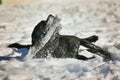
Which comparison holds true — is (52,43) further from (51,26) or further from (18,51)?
(18,51)

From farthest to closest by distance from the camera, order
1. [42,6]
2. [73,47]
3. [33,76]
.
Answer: [42,6] → [73,47] → [33,76]

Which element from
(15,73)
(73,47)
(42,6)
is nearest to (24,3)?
(42,6)

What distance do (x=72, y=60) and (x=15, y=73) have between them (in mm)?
1226

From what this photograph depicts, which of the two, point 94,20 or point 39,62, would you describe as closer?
point 39,62

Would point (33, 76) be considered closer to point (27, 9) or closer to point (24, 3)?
point (27, 9)

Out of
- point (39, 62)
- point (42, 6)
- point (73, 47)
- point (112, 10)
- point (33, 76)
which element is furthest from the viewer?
point (42, 6)

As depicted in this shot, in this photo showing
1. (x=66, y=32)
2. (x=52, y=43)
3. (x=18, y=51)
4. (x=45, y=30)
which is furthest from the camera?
(x=66, y=32)

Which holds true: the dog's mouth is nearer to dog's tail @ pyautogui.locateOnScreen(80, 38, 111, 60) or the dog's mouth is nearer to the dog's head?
the dog's head

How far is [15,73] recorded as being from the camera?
488cm

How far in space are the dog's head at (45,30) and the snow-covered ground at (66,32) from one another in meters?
0.36

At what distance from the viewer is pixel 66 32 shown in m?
9.71

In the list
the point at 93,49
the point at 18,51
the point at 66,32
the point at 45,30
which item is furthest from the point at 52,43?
the point at 66,32

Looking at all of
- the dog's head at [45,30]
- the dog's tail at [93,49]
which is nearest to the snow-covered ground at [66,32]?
the dog's tail at [93,49]

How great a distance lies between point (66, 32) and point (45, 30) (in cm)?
402
